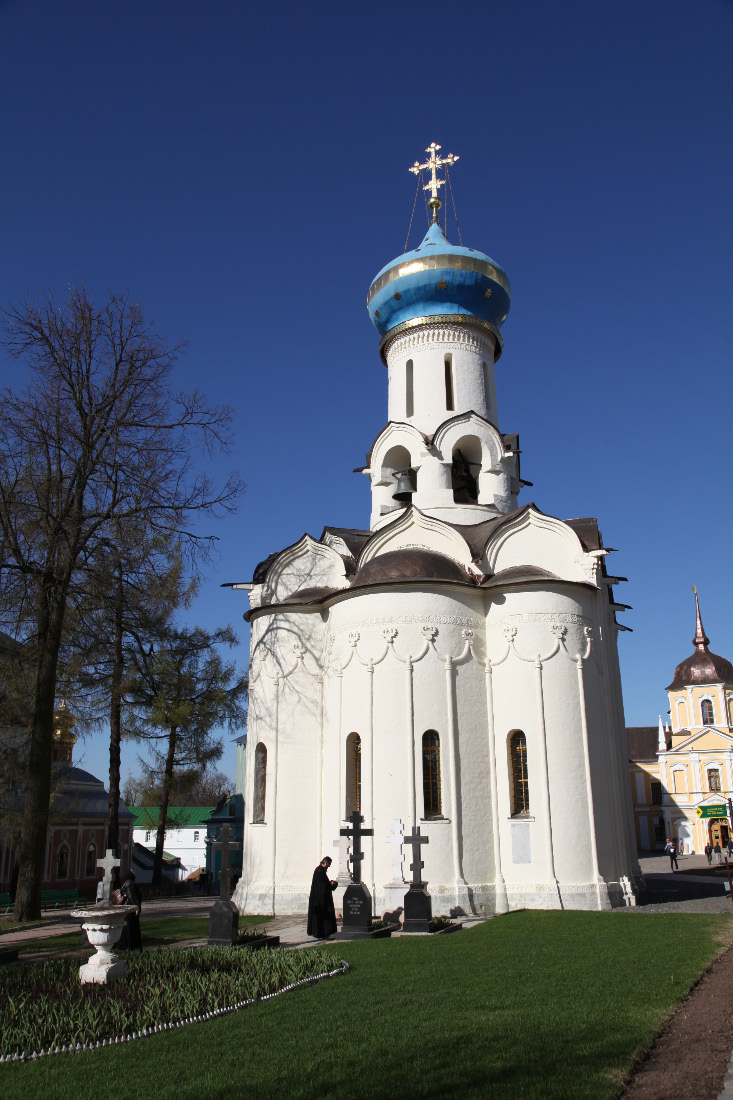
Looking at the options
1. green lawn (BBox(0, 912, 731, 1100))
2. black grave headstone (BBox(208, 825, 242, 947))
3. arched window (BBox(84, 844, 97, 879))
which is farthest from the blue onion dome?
arched window (BBox(84, 844, 97, 879))

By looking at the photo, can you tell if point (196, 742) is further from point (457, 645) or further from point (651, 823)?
point (651, 823)

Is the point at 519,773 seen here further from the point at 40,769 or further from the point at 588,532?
the point at 40,769

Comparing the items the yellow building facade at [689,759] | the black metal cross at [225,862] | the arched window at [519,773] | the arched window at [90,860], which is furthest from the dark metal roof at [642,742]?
the black metal cross at [225,862]

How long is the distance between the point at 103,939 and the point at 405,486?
43.5 ft

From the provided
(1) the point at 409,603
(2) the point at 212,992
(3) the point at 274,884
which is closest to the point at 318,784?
(3) the point at 274,884

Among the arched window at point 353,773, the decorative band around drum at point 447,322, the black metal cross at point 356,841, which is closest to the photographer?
the black metal cross at point 356,841

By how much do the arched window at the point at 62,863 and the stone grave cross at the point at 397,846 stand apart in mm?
16625

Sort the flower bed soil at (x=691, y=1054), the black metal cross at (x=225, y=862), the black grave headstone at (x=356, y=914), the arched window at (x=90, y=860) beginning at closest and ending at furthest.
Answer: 1. the flower bed soil at (x=691, y=1054)
2. the black metal cross at (x=225, y=862)
3. the black grave headstone at (x=356, y=914)
4. the arched window at (x=90, y=860)

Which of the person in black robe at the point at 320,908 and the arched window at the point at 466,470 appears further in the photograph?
the arched window at the point at 466,470

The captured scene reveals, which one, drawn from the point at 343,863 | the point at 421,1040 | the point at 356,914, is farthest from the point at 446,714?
the point at 421,1040

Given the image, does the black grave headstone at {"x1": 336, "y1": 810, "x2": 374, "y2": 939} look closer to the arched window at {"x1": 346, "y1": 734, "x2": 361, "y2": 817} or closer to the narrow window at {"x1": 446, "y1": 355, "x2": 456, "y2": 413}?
the arched window at {"x1": 346, "y1": 734, "x2": 361, "y2": 817}

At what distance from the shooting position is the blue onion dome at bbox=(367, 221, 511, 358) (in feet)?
65.7

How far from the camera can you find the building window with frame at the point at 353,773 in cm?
1518

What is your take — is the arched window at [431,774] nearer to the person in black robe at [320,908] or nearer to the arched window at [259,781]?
the person in black robe at [320,908]
